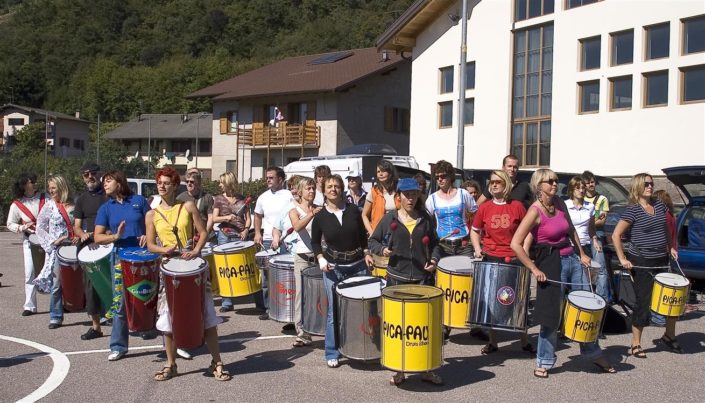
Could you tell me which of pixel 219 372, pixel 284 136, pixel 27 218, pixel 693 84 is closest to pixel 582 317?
pixel 219 372

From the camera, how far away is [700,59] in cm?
2386

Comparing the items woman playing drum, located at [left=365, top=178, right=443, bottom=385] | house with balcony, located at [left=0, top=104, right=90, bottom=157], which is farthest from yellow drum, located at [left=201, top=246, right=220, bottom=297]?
house with balcony, located at [left=0, top=104, right=90, bottom=157]

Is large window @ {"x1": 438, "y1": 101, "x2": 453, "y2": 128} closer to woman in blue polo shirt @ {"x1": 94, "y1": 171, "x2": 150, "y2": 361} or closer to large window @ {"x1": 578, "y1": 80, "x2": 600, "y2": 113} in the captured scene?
large window @ {"x1": 578, "y1": 80, "x2": 600, "y2": 113}

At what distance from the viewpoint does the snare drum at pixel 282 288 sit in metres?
9.09

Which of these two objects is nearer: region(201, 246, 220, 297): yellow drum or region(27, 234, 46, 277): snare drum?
region(201, 246, 220, 297): yellow drum

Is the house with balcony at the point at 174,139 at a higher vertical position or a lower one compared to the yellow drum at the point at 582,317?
higher

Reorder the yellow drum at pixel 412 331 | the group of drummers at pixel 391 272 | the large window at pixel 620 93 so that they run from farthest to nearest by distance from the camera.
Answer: the large window at pixel 620 93
the group of drummers at pixel 391 272
the yellow drum at pixel 412 331

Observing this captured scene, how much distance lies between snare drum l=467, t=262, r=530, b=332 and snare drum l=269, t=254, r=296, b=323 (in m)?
2.41

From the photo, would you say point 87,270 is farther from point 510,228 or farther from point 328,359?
point 510,228

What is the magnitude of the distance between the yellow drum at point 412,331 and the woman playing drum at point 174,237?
1.56 meters

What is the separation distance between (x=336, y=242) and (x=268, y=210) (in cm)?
303

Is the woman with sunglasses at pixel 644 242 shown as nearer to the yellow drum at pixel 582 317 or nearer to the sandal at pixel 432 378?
the yellow drum at pixel 582 317

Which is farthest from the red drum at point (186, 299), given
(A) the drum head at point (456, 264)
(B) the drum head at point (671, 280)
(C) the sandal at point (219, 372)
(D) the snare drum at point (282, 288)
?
(B) the drum head at point (671, 280)

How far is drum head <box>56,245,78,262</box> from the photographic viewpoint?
912 cm
